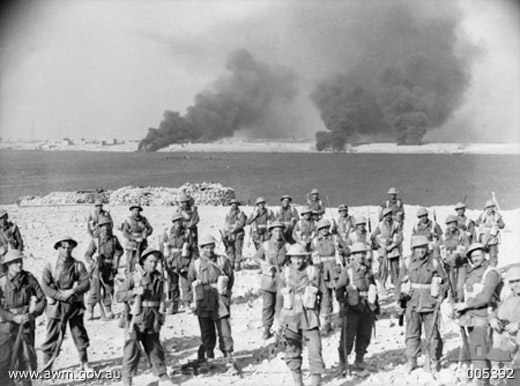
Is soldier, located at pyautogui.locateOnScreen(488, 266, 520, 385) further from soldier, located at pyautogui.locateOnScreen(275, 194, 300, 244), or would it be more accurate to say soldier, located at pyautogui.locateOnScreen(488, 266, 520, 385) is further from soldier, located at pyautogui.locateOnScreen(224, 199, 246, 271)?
soldier, located at pyautogui.locateOnScreen(224, 199, 246, 271)

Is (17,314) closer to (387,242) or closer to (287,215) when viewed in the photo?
(287,215)

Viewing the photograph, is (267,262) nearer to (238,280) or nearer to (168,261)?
(168,261)

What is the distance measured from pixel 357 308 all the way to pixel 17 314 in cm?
449

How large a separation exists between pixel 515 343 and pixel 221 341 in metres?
3.85

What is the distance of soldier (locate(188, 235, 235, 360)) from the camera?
22.1 ft

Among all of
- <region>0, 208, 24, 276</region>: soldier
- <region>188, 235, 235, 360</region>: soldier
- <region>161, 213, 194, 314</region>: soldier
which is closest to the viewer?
<region>188, 235, 235, 360</region>: soldier

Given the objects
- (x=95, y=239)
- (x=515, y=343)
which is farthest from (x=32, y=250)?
(x=515, y=343)

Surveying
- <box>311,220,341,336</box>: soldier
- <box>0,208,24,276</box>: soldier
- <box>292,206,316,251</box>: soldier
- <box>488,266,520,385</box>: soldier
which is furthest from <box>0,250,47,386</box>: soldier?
<box>292,206,316,251</box>: soldier

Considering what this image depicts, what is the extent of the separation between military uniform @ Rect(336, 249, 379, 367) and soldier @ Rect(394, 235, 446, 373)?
0.47 metres

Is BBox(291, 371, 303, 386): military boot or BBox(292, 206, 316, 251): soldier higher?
BBox(292, 206, 316, 251): soldier

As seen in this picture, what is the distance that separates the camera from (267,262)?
26.5 feet

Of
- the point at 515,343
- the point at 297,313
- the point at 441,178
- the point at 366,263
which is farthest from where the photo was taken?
the point at 441,178

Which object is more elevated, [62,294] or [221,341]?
[62,294]

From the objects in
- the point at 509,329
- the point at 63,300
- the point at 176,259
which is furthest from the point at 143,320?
the point at 509,329
